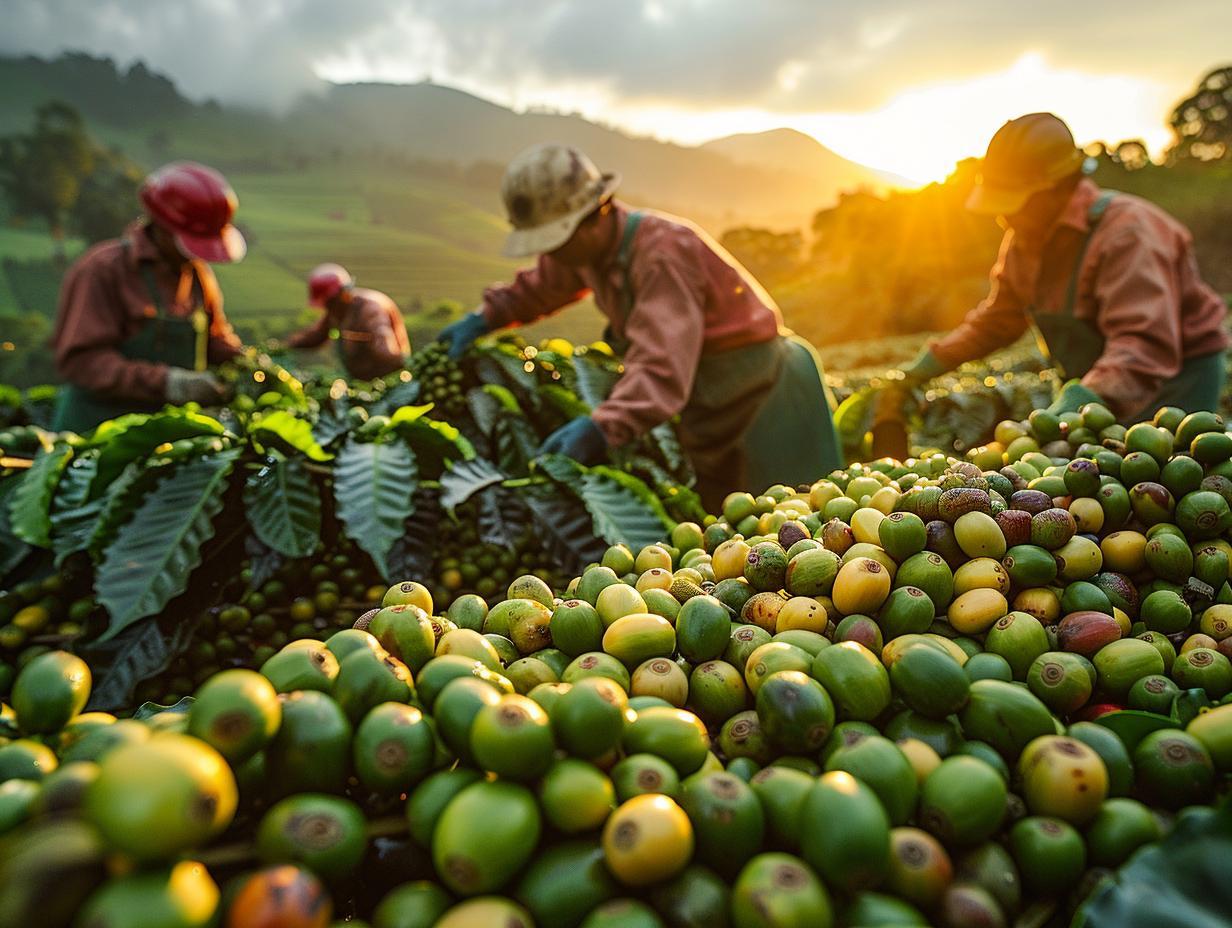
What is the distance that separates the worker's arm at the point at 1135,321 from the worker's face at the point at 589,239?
9.12 feet

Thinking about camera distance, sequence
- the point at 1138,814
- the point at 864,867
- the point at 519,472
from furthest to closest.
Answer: the point at 519,472 < the point at 1138,814 < the point at 864,867

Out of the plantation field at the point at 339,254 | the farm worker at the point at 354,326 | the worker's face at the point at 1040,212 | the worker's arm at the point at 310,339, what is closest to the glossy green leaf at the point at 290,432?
the worker's face at the point at 1040,212

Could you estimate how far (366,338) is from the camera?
851 cm

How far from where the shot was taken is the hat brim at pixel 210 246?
18.2 feet

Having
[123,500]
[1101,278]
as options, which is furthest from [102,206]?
[1101,278]

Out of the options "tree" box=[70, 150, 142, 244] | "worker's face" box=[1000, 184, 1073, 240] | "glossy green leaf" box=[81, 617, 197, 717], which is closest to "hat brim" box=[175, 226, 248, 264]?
"glossy green leaf" box=[81, 617, 197, 717]

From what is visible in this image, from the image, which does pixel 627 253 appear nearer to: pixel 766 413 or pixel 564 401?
pixel 564 401

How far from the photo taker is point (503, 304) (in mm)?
5266

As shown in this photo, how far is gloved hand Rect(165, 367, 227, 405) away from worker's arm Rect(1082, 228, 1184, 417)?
5883mm

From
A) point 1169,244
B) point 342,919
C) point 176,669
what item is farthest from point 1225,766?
point 1169,244

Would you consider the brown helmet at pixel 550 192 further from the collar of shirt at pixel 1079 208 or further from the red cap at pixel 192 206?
the collar of shirt at pixel 1079 208

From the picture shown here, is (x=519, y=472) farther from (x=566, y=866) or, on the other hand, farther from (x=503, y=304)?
(x=566, y=866)

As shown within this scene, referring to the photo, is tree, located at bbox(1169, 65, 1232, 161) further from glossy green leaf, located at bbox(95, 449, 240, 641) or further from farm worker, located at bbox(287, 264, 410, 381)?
glossy green leaf, located at bbox(95, 449, 240, 641)

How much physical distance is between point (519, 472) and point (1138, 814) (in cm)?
319
